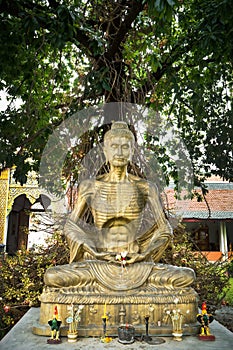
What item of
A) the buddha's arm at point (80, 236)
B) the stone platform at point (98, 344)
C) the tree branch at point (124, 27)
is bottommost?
the stone platform at point (98, 344)

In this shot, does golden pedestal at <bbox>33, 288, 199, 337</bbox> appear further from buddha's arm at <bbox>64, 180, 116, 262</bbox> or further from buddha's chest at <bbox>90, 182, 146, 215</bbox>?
buddha's chest at <bbox>90, 182, 146, 215</bbox>

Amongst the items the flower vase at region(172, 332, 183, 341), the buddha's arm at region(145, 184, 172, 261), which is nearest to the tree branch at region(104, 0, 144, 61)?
the buddha's arm at region(145, 184, 172, 261)

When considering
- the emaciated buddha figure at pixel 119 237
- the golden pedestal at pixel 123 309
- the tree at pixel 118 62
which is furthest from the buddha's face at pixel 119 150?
the golden pedestal at pixel 123 309

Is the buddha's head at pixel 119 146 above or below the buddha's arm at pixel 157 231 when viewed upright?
above

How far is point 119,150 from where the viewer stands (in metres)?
4.13

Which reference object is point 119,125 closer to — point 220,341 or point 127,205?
point 127,205

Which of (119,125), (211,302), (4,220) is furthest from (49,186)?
(4,220)

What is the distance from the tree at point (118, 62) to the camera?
13.5ft

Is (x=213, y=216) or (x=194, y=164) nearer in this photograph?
(x=194, y=164)

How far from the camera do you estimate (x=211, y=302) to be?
224 inches

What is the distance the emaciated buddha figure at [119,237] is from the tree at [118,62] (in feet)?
4.01

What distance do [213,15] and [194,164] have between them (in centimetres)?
349

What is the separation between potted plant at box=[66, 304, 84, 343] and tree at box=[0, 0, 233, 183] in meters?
2.62

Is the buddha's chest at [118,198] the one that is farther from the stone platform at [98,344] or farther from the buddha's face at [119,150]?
the stone platform at [98,344]
